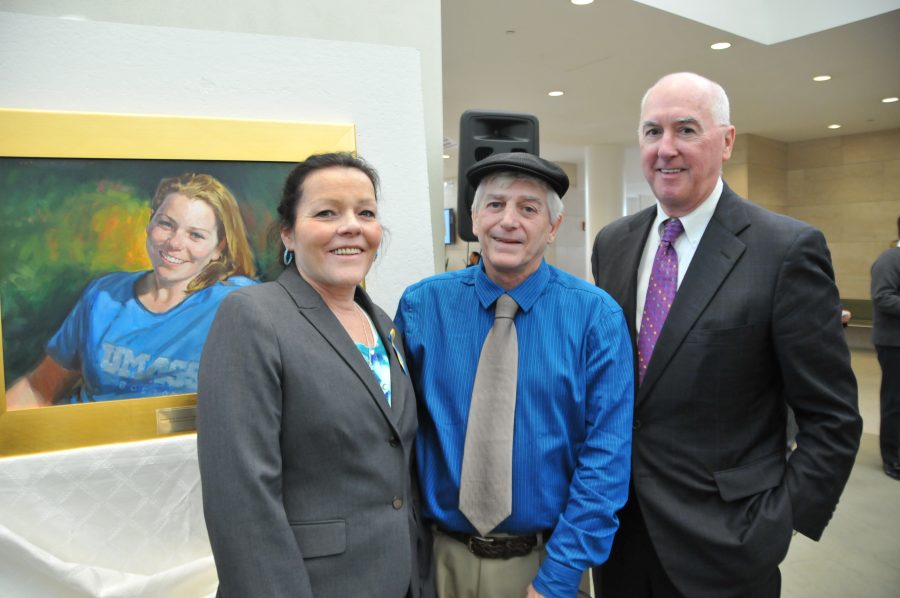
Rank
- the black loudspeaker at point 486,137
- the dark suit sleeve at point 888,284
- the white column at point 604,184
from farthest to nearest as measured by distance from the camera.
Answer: the white column at point 604,184 < the dark suit sleeve at point 888,284 < the black loudspeaker at point 486,137

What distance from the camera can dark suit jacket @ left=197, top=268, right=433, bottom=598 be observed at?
1134mm

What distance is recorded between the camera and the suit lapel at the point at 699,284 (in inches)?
64.0

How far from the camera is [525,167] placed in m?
1.52

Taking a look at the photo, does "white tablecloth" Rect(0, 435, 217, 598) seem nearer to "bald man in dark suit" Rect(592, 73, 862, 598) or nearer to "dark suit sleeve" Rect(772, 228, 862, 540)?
"bald man in dark suit" Rect(592, 73, 862, 598)

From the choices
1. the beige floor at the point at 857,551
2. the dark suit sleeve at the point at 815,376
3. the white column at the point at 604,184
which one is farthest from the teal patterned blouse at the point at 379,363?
the white column at the point at 604,184

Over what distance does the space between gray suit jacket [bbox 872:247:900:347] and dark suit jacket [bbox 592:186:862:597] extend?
3.53 m

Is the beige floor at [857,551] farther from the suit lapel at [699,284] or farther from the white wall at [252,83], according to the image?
the white wall at [252,83]

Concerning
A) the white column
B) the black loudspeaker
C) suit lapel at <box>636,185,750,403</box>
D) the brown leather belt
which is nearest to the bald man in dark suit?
suit lapel at <box>636,185,750,403</box>

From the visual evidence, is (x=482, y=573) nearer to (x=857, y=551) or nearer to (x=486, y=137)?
(x=486, y=137)

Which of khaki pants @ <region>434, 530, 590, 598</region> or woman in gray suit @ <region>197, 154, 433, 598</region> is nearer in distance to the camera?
woman in gray suit @ <region>197, 154, 433, 598</region>

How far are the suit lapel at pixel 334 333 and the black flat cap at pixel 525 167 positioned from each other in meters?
0.57

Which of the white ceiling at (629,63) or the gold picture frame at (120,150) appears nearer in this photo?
the gold picture frame at (120,150)

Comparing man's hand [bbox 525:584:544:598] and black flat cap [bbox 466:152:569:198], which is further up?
black flat cap [bbox 466:152:569:198]

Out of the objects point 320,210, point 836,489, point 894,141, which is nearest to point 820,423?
point 836,489
